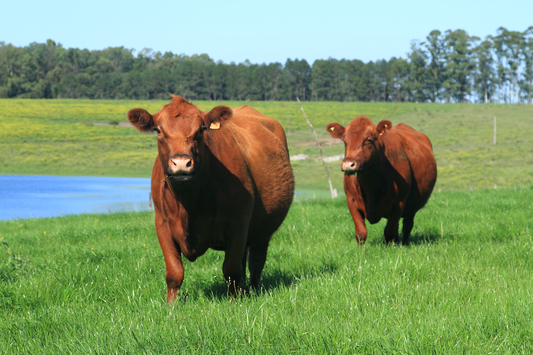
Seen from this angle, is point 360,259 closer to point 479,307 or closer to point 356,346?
point 479,307

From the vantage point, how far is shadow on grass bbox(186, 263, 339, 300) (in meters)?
4.92

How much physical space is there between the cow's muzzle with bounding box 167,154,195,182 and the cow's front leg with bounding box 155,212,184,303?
0.83 m

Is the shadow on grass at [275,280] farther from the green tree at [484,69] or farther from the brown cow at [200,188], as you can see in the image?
the green tree at [484,69]

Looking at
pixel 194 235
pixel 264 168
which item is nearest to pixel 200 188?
pixel 194 235

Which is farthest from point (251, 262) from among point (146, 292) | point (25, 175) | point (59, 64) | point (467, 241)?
point (59, 64)

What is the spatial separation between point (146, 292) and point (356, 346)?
249cm

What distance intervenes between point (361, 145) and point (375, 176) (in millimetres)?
613

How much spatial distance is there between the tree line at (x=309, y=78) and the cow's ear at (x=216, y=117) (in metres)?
117

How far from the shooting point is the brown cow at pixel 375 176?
735cm

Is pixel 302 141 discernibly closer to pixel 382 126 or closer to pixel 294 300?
pixel 382 126

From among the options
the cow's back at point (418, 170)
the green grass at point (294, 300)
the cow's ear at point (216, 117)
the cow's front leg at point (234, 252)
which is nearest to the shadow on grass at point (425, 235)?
the green grass at point (294, 300)

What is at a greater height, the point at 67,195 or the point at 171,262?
the point at 171,262

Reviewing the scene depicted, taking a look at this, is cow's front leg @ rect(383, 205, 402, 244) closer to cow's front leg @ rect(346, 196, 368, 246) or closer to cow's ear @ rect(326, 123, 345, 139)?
cow's front leg @ rect(346, 196, 368, 246)

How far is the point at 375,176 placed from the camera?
25.0 ft
